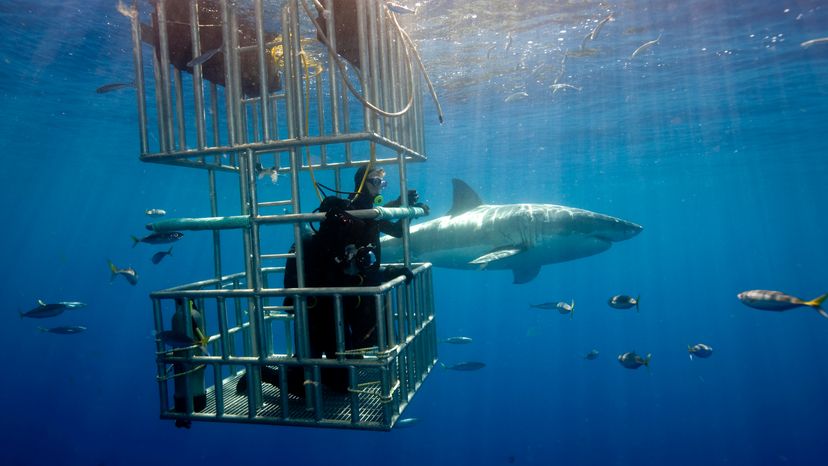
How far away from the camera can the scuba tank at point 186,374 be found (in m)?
3.73

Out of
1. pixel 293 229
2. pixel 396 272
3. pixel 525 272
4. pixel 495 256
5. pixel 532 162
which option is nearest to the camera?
Result: pixel 293 229

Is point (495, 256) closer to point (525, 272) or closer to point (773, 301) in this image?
point (525, 272)

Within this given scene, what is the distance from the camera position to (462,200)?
32.7 feet

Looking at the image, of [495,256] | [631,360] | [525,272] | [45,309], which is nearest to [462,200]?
[525,272]

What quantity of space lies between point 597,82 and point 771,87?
6938 mm

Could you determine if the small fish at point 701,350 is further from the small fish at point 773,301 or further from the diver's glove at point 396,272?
the diver's glove at point 396,272

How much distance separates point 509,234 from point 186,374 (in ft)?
21.8

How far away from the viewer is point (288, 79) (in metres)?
3.57

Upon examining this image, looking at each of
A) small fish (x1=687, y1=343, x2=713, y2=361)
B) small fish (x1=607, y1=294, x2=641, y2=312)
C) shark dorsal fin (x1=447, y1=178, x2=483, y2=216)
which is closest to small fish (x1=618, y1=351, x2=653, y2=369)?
small fish (x1=607, y1=294, x2=641, y2=312)

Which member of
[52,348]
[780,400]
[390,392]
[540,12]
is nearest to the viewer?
[390,392]

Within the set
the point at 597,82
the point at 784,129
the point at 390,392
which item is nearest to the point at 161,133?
the point at 390,392

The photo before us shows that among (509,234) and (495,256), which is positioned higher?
(509,234)

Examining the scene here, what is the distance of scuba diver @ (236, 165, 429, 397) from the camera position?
140 inches

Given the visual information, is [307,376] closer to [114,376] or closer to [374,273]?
[374,273]
